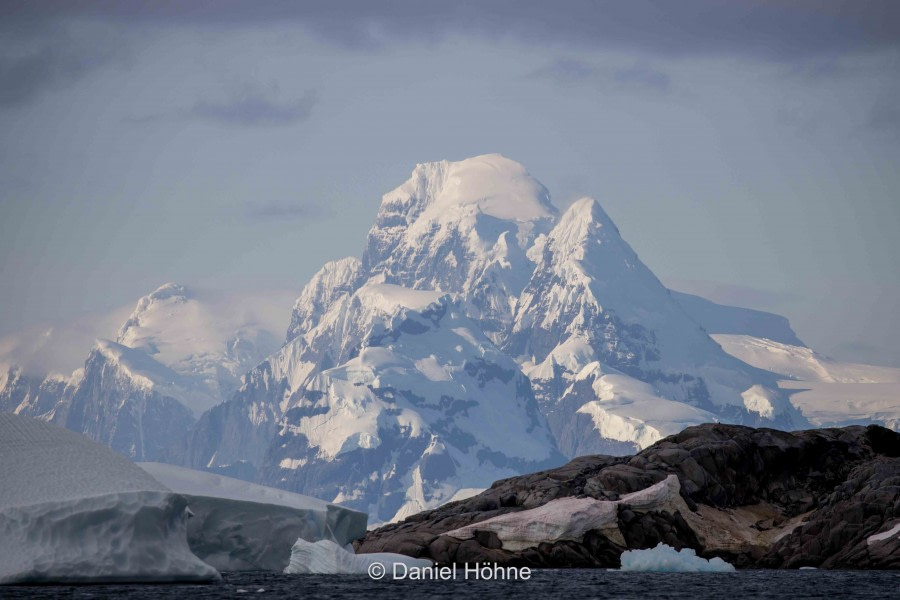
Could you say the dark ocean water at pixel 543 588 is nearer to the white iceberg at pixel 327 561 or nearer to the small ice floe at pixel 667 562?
the white iceberg at pixel 327 561

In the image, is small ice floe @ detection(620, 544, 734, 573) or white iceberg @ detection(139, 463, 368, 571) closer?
white iceberg @ detection(139, 463, 368, 571)

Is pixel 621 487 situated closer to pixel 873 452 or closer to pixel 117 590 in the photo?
pixel 873 452

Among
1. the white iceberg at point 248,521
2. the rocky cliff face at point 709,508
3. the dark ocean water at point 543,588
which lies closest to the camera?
the dark ocean water at point 543,588

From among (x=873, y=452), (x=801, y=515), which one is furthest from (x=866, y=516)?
(x=873, y=452)

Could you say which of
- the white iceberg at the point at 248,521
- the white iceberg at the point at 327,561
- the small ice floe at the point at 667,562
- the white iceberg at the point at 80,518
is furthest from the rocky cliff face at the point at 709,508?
the white iceberg at the point at 80,518

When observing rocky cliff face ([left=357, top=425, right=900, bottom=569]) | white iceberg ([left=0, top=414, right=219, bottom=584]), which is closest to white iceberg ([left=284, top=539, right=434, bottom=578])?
white iceberg ([left=0, top=414, right=219, bottom=584])

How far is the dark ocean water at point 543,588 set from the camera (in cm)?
8219

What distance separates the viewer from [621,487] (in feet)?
409

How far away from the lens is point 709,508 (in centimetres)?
12419

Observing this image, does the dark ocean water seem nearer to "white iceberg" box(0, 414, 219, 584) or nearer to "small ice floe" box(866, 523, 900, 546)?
"white iceberg" box(0, 414, 219, 584)

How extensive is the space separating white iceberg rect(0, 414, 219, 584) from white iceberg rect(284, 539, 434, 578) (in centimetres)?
1156

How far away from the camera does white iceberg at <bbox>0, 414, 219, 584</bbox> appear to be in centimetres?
8088

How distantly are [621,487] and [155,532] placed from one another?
161ft

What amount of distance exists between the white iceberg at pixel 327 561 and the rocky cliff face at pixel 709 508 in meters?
12.4
